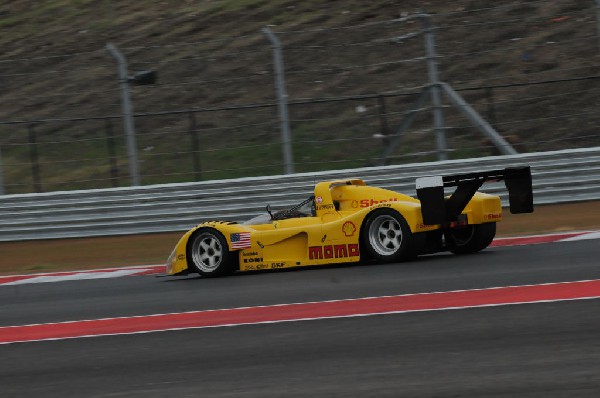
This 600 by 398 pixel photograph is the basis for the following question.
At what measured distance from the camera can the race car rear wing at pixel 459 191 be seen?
10.3 metres

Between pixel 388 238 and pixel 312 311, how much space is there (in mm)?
2418

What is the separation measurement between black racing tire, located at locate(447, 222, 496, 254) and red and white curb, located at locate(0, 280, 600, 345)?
2.44 metres

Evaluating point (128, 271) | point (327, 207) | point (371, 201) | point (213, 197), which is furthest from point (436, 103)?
point (327, 207)

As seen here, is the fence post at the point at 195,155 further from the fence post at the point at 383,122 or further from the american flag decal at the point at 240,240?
the american flag decal at the point at 240,240

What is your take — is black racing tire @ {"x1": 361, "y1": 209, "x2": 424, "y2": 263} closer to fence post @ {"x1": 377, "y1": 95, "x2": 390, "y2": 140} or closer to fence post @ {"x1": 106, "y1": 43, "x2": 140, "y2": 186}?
fence post @ {"x1": 106, "y1": 43, "x2": 140, "y2": 186}

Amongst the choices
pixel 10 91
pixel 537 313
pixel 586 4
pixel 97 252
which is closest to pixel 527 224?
pixel 97 252

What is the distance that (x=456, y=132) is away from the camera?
17.0 m

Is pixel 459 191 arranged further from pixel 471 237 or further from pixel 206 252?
pixel 206 252

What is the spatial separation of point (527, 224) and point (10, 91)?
13998mm

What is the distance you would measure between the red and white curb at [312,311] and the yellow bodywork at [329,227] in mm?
1993

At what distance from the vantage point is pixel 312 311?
8.48 metres

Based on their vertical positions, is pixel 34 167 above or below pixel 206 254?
above

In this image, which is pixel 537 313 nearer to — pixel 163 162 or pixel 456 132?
pixel 456 132

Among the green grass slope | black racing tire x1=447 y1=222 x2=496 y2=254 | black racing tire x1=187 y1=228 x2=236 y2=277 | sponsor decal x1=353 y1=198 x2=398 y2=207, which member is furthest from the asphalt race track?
the green grass slope
